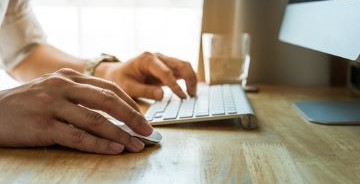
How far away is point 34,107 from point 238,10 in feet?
2.88

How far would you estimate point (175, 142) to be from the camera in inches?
27.2

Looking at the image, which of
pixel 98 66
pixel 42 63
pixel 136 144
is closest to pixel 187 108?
pixel 136 144

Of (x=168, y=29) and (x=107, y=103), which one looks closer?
(x=107, y=103)

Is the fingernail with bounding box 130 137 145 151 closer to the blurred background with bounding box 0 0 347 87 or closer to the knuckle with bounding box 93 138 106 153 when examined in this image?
the knuckle with bounding box 93 138 106 153

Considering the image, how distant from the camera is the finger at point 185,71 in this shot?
3.40 feet

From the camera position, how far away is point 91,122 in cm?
62

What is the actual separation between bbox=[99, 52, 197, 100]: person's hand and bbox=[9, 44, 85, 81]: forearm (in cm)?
15

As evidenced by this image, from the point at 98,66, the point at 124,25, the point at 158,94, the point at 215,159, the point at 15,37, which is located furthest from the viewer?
the point at 124,25

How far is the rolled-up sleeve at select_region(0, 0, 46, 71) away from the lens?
127cm

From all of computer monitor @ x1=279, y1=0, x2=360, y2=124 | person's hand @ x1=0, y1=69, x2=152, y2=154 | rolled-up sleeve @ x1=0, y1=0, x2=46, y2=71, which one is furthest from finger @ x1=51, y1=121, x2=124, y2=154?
rolled-up sleeve @ x1=0, y1=0, x2=46, y2=71

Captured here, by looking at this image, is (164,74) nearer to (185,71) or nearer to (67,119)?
(185,71)

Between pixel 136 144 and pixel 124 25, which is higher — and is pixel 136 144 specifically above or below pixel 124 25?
below

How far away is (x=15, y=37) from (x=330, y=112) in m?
0.77

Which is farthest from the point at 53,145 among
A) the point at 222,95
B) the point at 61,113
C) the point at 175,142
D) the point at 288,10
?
the point at 288,10
